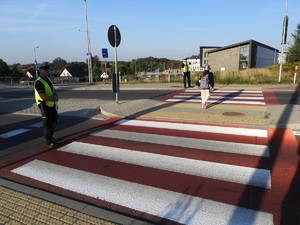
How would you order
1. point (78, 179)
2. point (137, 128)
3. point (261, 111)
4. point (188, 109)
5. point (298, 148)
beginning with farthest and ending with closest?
point (188, 109), point (261, 111), point (137, 128), point (298, 148), point (78, 179)

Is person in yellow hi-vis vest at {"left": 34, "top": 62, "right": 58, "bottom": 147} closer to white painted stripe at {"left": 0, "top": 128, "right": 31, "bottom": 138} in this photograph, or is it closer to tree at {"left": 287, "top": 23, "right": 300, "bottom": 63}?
white painted stripe at {"left": 0, "top": 128, "right": 31, "bottom": 138}

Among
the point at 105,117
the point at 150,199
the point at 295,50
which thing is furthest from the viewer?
the point at 295,50

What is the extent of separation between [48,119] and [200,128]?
3879 millimetres

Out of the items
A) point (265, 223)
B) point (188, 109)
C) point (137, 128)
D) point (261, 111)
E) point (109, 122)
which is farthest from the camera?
point (188, 109)

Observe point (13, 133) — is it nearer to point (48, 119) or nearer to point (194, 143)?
point (48, 119)

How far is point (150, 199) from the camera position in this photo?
369 cm

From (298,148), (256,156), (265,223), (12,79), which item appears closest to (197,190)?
(265,223)

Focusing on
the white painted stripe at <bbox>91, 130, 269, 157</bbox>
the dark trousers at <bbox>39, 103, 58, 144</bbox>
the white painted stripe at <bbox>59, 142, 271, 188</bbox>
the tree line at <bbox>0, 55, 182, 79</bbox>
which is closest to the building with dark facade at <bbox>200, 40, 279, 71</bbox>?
the tree line at <bbox>0, 55, 182, 79</bbox>

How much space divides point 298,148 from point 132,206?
150 inches

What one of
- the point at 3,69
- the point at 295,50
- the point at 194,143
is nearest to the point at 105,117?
the point at 194,143

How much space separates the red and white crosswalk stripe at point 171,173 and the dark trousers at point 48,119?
0.42 m

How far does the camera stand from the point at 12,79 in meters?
38.8

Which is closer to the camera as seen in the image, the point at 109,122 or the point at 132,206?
the point at 132,206

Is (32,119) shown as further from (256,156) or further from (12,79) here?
(12,79)
